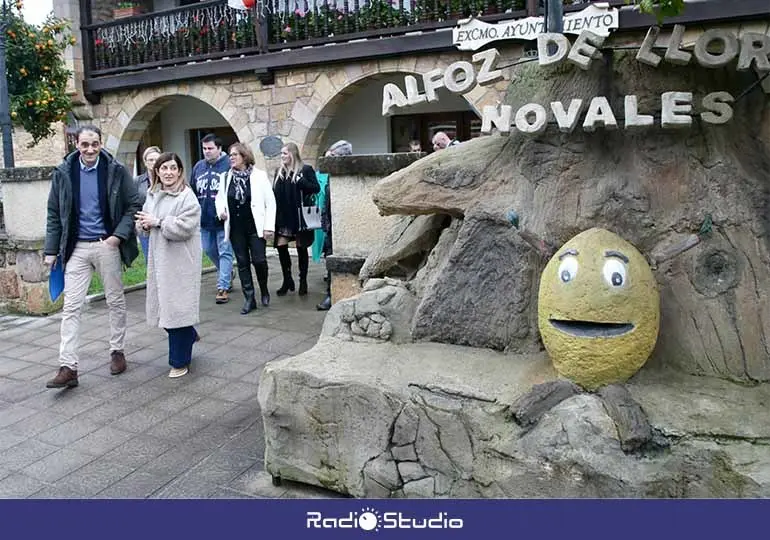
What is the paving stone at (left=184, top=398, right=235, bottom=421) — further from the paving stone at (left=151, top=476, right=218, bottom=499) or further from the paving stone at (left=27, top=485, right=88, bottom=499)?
the paving stone at (left=27, top=485, right=88, bottom=499)

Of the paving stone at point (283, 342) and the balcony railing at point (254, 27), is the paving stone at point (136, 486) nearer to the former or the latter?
the paving stone at point (283, 342)

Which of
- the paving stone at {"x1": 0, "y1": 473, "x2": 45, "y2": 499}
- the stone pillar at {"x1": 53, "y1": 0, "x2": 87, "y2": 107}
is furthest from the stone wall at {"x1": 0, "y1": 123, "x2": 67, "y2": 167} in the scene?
the paving stone at {"x1": 0, "y1": 473, "x2": 45, "y2": 499}

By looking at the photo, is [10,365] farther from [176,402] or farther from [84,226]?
[176,402]

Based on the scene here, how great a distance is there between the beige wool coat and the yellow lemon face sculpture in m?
2.57

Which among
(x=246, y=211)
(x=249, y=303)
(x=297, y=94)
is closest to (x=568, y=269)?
(x=246, y=211)

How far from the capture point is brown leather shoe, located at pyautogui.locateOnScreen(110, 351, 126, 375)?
493 centimetres

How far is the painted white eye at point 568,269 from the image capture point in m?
2.81

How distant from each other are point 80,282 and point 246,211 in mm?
2080

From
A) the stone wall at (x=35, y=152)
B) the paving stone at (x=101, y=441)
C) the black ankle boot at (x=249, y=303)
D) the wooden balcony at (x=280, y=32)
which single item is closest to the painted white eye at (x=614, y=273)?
the paving stone at (x=101, y=441)

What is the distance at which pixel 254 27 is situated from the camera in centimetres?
1127

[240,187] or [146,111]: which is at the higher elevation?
[146,111]

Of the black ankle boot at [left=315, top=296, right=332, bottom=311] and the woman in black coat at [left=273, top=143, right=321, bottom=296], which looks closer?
the black ankle boot at [left=315, top=296, right=332, bottom=311]

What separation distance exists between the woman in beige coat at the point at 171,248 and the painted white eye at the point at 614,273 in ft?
9.00
